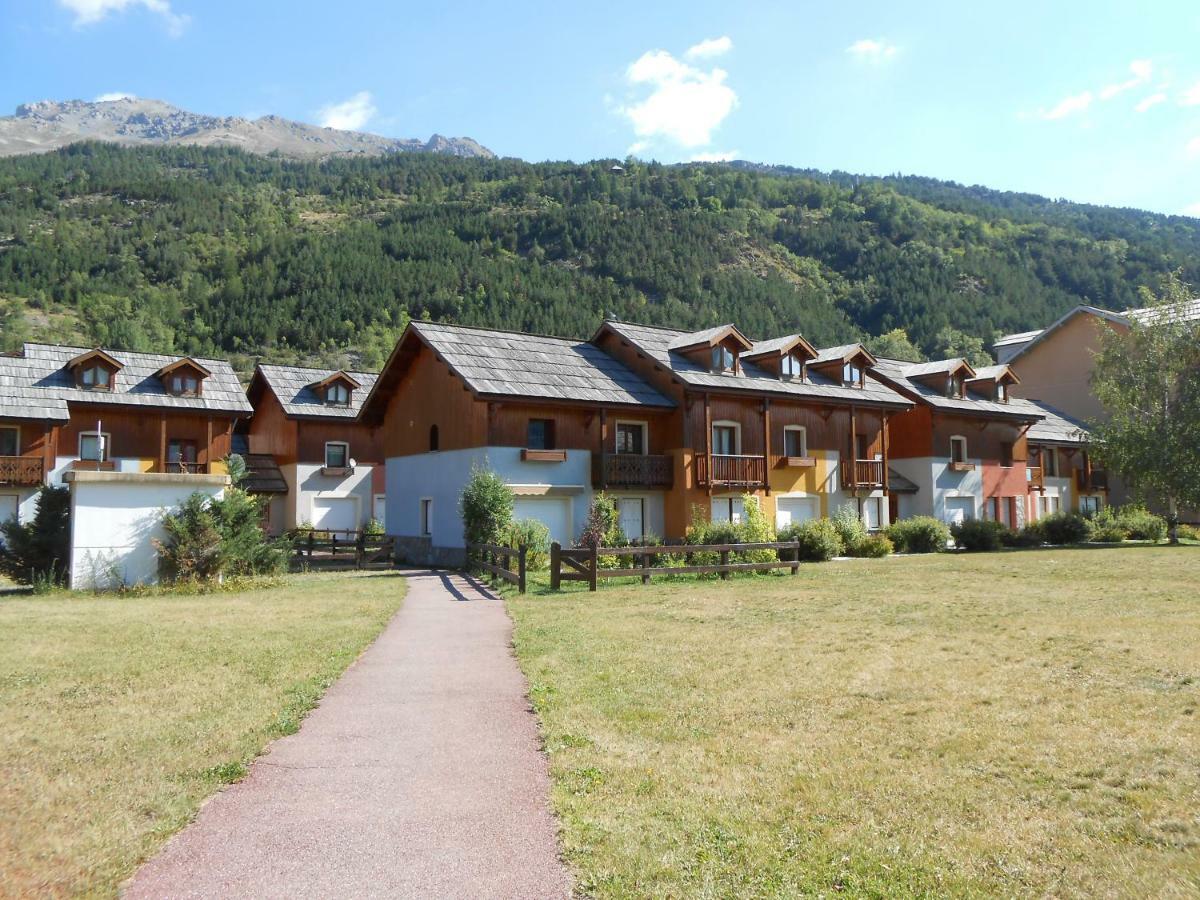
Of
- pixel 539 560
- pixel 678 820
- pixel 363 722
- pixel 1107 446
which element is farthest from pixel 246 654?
pixel 1107 446

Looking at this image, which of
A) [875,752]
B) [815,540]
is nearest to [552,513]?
[815,540]

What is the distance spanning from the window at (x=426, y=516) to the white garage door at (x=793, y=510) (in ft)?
42.7

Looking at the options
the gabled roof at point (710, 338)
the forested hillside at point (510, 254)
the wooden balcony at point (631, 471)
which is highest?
the forested hillside at point (510, 254)

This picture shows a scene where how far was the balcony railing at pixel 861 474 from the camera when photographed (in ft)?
119

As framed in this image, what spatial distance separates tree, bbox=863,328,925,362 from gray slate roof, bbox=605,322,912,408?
6650cm

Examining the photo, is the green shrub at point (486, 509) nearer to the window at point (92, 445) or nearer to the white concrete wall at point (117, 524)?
the white concrete wall at point (117, 524)

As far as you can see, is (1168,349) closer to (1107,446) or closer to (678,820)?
(1107,446)

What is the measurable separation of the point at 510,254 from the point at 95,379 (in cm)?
9081

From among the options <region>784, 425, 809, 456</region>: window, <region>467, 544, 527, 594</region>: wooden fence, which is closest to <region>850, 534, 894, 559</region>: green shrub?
<region>784, 425, 809, 456</region>: window

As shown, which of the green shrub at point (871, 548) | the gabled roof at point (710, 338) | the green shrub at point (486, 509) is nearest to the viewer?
the green shrub at point (486, 509)

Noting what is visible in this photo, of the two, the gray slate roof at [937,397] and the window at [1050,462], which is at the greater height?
the gray slate roof at [937,397]

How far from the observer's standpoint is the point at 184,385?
39.6 metres

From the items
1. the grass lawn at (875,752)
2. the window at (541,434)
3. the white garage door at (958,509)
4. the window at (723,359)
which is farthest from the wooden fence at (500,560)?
the white garage door at (958,509)

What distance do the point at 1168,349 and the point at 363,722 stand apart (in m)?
39.9
